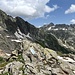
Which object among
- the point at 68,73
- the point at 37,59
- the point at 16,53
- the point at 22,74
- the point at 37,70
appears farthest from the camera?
the point at 16,53

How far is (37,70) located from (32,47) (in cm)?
4049

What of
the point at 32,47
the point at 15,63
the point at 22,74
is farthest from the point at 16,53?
the point at 22,74

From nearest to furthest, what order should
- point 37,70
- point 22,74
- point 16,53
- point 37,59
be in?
point 22,74
point 37,70
point 37,59
point 16,53

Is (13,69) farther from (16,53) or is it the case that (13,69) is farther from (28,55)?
(16,53)

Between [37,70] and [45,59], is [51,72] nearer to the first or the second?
[37,70]

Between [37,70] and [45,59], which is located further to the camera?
[45,59]

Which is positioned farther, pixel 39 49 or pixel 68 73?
pixel 39 49

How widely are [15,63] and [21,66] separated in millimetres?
3234

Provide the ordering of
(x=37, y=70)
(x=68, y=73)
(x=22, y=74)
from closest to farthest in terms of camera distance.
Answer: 1. (x=22, y=74)
2. (x=37, y=70)
3. (x=68, y=73)

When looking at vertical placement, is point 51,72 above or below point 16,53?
below

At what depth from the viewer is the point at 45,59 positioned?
108938 mm

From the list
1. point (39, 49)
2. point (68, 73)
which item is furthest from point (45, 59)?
point (68, 73)

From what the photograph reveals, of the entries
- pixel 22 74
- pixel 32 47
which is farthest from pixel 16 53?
pixel 22 74

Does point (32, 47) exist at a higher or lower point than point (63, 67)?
higher
